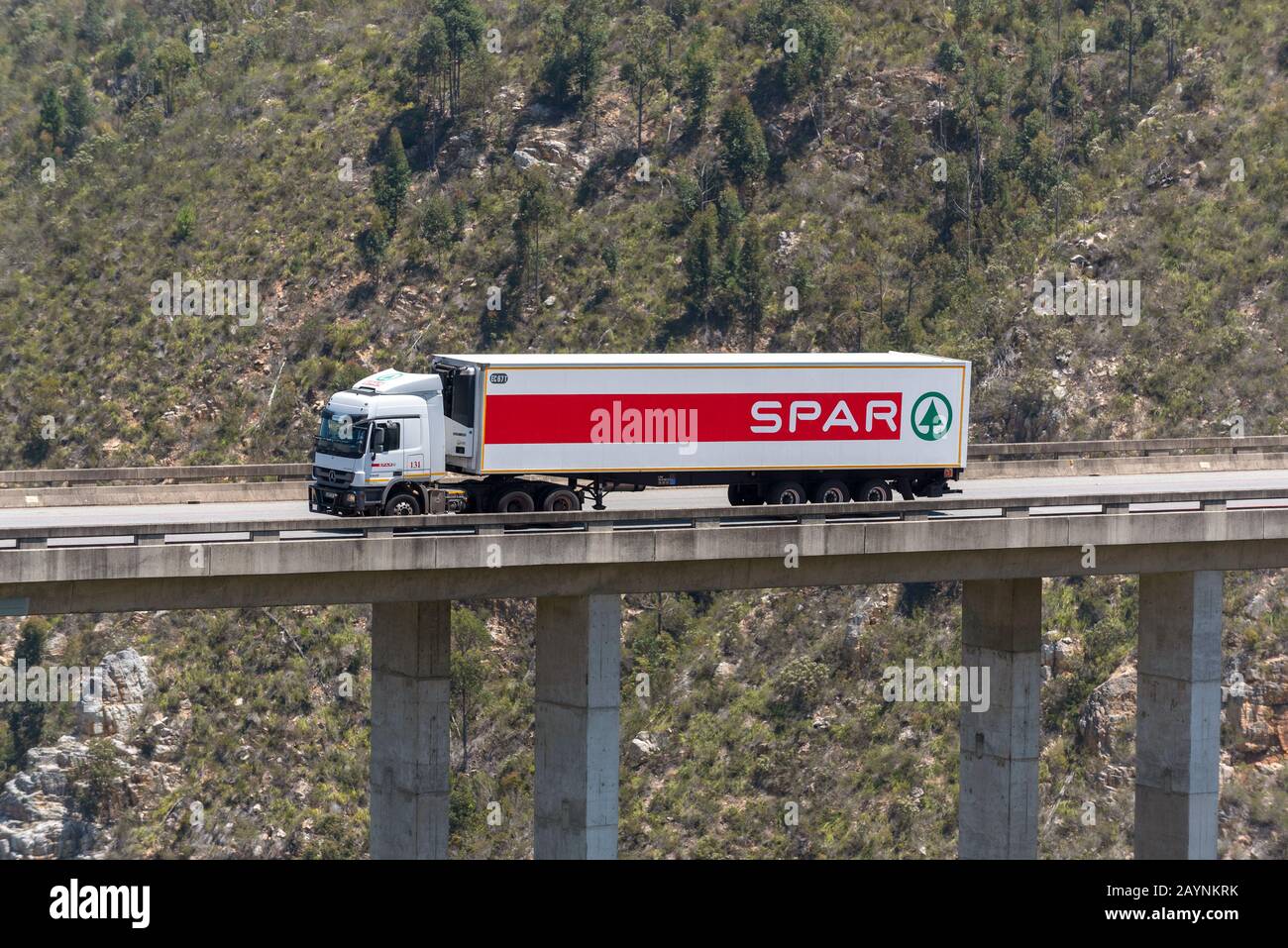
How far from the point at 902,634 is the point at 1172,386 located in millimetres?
18337

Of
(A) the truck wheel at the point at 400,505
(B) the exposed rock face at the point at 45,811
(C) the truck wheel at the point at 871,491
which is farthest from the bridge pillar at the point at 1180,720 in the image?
(B) the exposed rock face at the point at 45,811

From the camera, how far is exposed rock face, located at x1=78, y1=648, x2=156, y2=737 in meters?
76.2

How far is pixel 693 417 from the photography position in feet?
143

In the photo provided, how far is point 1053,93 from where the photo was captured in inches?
3831

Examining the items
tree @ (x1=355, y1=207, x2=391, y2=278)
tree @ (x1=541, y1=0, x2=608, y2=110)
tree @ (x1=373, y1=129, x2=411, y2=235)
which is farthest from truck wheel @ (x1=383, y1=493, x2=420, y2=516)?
tree @ (x1=541, y1=0, x2=608, y2=110)

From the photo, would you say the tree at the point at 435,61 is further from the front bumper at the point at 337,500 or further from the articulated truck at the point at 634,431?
the front bumper at the point at 337,500

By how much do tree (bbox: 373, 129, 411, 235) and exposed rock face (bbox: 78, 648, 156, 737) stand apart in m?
28.0

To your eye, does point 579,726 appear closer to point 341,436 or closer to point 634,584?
point 634,584

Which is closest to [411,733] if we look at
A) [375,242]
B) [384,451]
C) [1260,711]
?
[384,451]

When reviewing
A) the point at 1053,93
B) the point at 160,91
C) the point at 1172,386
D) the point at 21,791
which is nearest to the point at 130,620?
the point at 21,791

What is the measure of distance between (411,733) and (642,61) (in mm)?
64555

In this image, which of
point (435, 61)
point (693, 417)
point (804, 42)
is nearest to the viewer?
point (693, 417)

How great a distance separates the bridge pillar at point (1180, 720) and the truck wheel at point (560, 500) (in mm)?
15375

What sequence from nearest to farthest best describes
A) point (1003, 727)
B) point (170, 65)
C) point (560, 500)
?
1. point (560, 500)
2. point (1003, 727)
3. point (170, 65)
